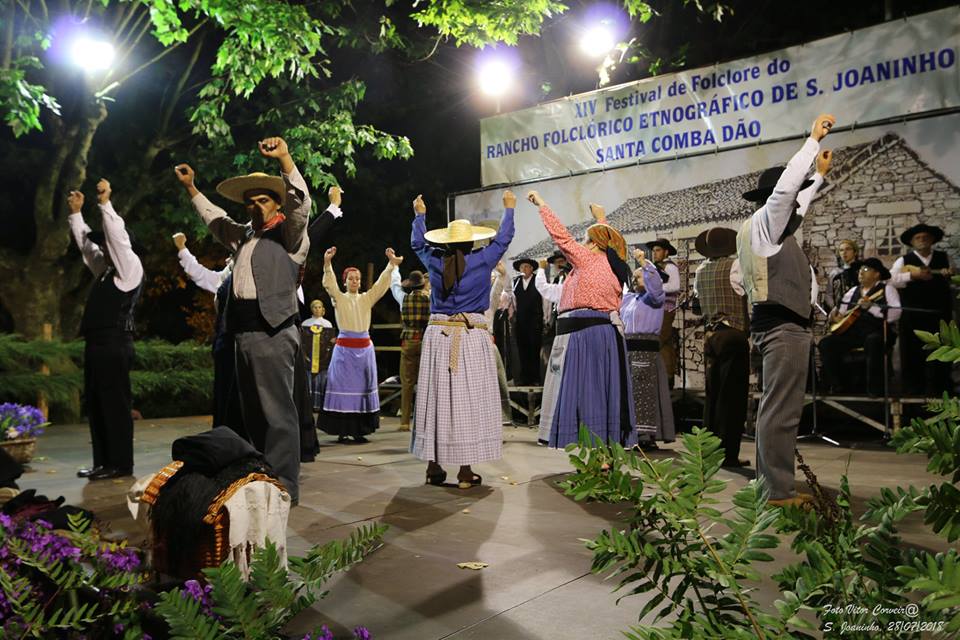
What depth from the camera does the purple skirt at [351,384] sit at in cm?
873

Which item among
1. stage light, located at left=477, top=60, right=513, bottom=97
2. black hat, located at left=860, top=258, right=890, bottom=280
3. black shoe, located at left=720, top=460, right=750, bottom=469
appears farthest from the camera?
stage light, located at left=477, top=60, right=513, bottom=97

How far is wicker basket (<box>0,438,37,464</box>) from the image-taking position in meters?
6.48

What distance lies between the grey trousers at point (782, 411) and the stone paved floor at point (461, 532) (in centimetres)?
46

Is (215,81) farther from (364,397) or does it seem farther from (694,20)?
(694,20)

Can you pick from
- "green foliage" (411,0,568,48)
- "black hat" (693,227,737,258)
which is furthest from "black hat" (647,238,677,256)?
"green foliage" (411,0,568,48)

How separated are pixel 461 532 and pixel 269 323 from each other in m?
1.64

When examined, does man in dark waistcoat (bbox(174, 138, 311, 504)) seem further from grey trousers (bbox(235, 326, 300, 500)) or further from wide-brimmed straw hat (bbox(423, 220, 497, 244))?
wide-brimmed straw hat (bbox(423, 220, 497, 244))

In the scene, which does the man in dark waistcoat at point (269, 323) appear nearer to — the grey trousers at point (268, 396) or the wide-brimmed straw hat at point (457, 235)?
the grey trousers at point (268, 396)

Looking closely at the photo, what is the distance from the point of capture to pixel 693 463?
3.73 ft

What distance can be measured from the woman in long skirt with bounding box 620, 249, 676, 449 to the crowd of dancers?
0.05ft

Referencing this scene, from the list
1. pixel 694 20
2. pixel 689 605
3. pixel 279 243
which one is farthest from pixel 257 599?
pixel 694 20

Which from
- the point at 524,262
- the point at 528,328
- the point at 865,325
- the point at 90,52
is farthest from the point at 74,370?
the point at 865,325

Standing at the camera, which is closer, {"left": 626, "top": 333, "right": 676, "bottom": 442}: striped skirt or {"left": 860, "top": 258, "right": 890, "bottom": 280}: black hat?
{"left": 626, "top": 333, "right": 676, "bottom": 442}: striped skirt

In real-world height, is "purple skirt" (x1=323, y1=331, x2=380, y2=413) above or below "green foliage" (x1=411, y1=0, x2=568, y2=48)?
below
